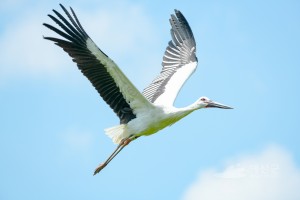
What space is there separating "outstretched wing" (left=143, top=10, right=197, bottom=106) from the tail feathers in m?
0.93

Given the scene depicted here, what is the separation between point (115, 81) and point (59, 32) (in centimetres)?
126

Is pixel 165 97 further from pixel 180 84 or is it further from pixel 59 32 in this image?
pixel 59 32

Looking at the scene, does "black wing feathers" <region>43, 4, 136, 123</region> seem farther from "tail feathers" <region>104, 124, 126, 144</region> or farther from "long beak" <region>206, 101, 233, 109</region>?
"long beak" <region>206, 101, 233, 109</region>

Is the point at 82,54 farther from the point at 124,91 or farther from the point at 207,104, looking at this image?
the point at 207,104

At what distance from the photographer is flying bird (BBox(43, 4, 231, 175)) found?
41.4 feet

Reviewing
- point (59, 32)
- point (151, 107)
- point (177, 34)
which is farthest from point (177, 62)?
point (59, 32)

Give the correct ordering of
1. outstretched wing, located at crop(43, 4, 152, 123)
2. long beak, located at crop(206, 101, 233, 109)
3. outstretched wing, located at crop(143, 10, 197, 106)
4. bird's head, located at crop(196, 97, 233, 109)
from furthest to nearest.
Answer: outstretched wing, located at crop(143, 10, 197, 106), long beak, located at crop(206, 101, 233, 109), bird's head, located at crop(196, 97, 233, 109), outstretched wing, located at crop(43, 4, 152, 123)

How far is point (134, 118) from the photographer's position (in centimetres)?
1345

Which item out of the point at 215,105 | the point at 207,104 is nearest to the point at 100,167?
the point at 207,104

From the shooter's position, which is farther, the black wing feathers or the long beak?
the long beak

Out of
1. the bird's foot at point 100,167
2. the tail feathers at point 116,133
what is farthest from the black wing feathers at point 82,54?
the bird's foot at point 100,167

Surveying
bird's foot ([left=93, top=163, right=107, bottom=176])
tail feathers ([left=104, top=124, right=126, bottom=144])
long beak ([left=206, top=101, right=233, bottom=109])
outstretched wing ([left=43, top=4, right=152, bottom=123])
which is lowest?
long beak ([left=206, top=101, right=233, bottom=109])

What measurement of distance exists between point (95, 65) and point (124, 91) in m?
0.72

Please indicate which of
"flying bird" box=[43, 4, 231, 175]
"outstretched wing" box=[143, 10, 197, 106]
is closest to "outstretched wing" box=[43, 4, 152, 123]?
"flying bird" box=[43, 4, 231, 175]
